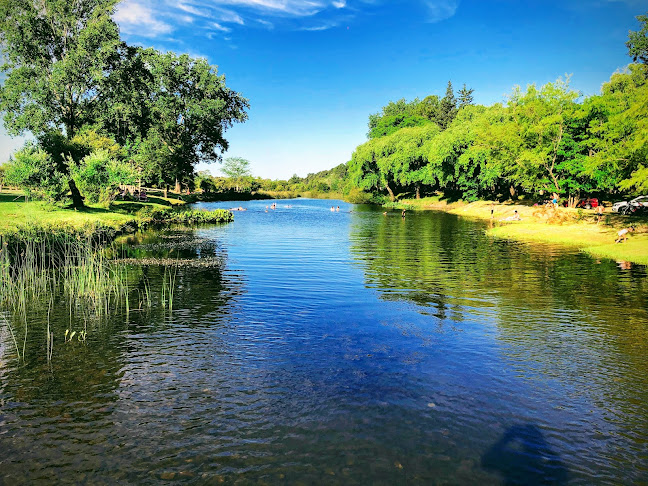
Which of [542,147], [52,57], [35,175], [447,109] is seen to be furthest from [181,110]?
[447,109]

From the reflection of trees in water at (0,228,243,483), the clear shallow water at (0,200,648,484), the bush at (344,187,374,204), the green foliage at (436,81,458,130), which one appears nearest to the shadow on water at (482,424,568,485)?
the clear shallow water at (0,200,648,484)

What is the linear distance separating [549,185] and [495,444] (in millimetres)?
56807

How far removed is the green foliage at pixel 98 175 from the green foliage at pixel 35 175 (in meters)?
2.35

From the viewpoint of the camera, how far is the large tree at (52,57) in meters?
46.8

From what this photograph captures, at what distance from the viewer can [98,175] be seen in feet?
146

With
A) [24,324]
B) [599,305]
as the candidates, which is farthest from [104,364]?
[599,305]

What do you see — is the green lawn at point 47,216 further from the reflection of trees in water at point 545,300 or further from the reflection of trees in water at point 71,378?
the reflection of trees in water at point 545,300

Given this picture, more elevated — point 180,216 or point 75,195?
point 75,195

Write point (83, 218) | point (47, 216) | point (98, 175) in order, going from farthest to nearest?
point (98, 175) < point (83, 218) < point (47, 216)

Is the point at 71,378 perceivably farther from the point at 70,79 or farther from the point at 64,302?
the point at 70,79

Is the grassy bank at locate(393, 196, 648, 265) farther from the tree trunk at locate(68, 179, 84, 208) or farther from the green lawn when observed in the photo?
the tree trunk at locate(68, 179, 84, 208)

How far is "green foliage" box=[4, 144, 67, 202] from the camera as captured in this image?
36.8 meters

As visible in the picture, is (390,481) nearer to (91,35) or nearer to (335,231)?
(335,231)

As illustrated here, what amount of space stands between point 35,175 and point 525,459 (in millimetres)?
44388
